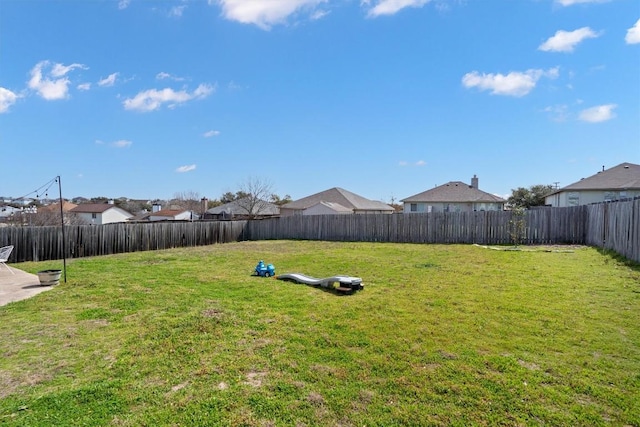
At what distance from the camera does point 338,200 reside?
1396 inches

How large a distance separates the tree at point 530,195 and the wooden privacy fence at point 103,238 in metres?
33.2

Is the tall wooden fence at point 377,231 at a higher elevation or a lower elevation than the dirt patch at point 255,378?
higher

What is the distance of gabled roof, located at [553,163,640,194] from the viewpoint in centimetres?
2070

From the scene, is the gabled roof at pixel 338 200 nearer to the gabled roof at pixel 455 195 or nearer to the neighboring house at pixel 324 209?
the neighboring house at pixel 324 209

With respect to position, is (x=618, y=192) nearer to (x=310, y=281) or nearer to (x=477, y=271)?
(x=477, y=271)

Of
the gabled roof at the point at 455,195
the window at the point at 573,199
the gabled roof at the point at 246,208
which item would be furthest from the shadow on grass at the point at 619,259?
the gabled roof at the point at 246,208

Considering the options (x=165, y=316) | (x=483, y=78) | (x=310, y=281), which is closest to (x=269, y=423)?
(x=165, y=316)

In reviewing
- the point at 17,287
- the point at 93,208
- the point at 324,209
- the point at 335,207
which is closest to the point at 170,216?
the point at 93,208

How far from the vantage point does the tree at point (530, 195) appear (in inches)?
1455

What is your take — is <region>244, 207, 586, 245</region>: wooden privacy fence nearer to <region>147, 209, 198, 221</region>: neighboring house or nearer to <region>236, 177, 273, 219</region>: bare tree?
<region>236, 177, 273, 219</region>: bare tree

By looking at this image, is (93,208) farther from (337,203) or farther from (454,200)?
(454,200)

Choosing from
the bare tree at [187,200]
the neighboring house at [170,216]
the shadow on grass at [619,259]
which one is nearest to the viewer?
the shadow on grass at [619,259]

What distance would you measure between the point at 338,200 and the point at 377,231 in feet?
57.1

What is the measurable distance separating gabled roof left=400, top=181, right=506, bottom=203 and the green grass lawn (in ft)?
74.6
